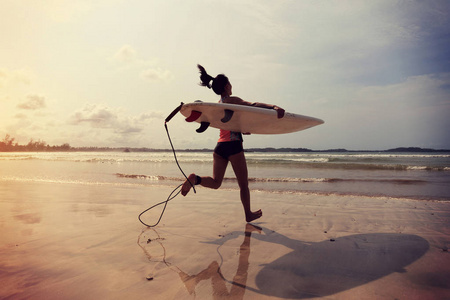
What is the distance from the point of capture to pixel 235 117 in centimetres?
353

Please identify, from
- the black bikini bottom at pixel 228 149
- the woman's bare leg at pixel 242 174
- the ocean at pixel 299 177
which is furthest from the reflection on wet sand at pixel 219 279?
the ocean at pixel 299 177

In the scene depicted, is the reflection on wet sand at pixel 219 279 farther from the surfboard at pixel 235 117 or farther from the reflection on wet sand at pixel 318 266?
the surfboard at pixel 235 117

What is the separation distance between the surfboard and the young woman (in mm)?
125

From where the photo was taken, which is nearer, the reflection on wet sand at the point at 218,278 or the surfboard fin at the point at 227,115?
the reflection on wet sand at the point at 218,278

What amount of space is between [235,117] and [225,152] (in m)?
0.50

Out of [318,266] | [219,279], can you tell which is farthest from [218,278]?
[318,266]

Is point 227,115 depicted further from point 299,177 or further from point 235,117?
point 299,177

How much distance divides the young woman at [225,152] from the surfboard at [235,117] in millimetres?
125

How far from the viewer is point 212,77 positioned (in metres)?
3.76

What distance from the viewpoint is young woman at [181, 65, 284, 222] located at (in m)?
3.59

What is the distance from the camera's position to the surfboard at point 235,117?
3385 mm

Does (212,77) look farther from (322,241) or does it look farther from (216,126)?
(322,241)

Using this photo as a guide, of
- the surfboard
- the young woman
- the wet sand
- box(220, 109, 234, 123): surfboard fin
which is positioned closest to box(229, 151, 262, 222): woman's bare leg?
the young woman

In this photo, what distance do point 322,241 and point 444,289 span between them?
1.21 metres
